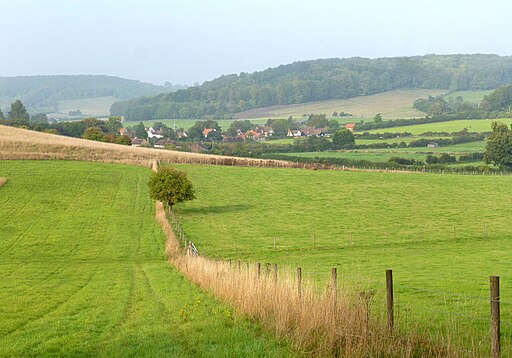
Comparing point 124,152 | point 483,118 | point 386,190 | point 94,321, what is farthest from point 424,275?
point 483,118

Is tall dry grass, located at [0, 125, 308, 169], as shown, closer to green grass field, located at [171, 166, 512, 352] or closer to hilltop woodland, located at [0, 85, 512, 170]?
green grass field, located at [171, 166, 512, 352]

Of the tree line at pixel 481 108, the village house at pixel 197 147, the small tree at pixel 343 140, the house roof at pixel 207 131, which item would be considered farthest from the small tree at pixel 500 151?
the house roof at pixel 207 131

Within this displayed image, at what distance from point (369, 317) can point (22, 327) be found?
751 centimetres

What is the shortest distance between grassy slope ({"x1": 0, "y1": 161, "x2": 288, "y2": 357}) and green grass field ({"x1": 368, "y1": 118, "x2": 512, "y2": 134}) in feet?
262

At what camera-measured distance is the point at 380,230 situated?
47.6 meters

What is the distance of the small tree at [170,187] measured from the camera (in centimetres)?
5353

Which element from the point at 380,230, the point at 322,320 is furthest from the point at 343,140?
the point at 322,320

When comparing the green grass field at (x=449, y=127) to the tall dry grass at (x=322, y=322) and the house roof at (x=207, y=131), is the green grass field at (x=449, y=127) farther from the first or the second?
the tall dry grass at (x=322, y=322)

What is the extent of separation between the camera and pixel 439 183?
71938mm

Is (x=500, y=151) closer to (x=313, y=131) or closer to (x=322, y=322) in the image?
(x=313, y=131)

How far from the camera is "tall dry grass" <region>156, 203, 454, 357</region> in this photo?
11.0 m

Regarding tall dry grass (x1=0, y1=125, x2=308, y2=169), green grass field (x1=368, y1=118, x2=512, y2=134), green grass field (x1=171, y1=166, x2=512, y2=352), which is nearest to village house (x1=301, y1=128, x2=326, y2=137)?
green grass field (x1=368, y1=118, x2=512, y2=134)

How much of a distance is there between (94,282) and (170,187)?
26.7 m

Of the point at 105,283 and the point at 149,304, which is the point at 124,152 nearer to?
the point at 105,283
